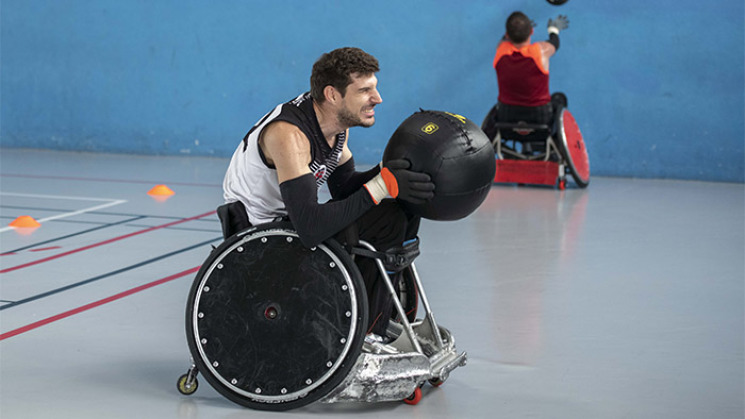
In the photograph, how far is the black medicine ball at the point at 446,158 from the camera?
112 inches

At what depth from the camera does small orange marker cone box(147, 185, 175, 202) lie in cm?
698

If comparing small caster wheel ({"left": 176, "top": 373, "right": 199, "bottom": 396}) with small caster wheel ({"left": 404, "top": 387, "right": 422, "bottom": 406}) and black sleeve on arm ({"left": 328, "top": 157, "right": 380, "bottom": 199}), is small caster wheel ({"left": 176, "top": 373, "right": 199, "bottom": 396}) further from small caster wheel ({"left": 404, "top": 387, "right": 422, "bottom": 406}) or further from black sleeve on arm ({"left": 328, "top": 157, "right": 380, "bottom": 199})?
black sleeve on arm ({"left": 328, "top": 157, "right": 380, "bottom": 199})

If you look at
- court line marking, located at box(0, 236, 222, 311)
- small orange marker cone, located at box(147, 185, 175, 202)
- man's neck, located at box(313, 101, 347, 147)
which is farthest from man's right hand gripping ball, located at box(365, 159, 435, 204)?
small orange marker cone, located at box(147, 185, 175, 202)

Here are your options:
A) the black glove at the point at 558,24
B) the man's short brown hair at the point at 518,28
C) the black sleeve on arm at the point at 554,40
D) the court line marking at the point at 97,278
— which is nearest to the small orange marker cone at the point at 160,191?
the court line marking at the point at 97,278

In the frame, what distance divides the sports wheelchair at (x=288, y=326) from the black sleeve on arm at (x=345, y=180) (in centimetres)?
42

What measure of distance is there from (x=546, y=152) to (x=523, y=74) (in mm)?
674

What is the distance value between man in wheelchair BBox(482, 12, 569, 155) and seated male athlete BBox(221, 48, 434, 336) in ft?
14.7

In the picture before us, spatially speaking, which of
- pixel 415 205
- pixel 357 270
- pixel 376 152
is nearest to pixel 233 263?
pixel 357 270

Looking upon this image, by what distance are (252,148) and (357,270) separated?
528mm

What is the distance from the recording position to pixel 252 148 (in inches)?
117

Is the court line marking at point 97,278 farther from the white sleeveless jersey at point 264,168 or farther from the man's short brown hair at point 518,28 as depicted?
the man's short brown hair at point 518,28

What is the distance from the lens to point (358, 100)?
295cm

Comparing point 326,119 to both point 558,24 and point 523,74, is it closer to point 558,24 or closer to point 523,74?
point 523,74

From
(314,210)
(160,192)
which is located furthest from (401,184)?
(160,192)
